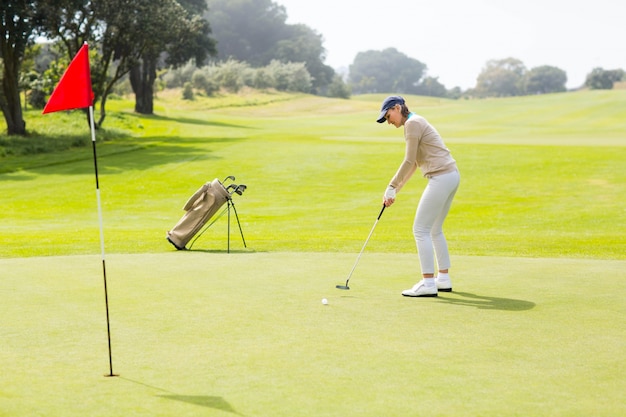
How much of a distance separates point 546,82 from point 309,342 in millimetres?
193816

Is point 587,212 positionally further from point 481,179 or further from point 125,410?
point 125,410

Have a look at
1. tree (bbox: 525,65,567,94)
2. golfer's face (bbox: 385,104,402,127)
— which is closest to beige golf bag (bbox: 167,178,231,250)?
golfer's face (bbox: 385,104,402,127)

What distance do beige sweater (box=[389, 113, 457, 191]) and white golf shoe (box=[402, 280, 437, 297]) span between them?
1105mm

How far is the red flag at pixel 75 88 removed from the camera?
5898mm

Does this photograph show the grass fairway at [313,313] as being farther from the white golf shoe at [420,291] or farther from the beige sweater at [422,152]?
the beige sweater at [422,152]

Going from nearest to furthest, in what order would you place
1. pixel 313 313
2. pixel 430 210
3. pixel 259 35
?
pixel 313 313 → pixel 430 210 → pixel 259 35

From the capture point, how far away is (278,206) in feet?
78.1

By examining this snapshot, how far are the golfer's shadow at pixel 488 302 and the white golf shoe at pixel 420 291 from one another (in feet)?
0.35

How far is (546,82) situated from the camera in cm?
19125

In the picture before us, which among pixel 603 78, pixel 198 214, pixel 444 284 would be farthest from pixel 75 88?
pixel 603 78

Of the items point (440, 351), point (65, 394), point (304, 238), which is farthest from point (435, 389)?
point (304, 238)

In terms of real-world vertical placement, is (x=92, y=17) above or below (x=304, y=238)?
above

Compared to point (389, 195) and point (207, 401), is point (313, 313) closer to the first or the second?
point (389, 195)

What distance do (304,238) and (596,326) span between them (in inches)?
386
